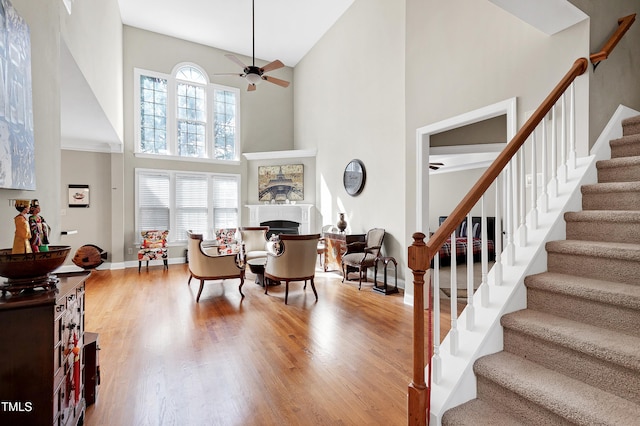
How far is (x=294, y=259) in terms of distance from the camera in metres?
4.42

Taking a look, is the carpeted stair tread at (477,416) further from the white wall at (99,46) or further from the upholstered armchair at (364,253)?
the white wall at (99,46)

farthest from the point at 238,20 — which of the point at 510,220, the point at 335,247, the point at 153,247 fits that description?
the point at 510,220

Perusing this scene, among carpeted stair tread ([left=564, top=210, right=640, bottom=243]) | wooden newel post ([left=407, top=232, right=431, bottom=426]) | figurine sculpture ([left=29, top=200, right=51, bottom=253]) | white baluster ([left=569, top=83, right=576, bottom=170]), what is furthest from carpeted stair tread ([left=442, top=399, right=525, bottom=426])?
figurine sculpture ([left=29, top=200, right=51, bottom=253])

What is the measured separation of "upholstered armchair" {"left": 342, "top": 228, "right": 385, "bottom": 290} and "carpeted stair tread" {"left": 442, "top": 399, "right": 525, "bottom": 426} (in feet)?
11.2

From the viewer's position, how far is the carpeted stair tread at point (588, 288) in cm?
154

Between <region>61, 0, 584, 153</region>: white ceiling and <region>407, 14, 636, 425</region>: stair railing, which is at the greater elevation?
<region>61, 0, 584, 153</region>: white ceiling

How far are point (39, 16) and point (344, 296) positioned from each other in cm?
424

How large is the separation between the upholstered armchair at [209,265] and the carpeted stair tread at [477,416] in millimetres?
3564

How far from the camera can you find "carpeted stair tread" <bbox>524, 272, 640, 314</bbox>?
154 cm

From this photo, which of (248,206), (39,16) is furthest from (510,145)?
(248,206)

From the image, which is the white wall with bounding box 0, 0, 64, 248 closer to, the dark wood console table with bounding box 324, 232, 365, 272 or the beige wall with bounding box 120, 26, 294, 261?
the dark wood console table with bounding box 324, 232, 365, 272

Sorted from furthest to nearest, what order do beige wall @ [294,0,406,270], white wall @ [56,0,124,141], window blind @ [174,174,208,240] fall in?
window blind @ [174,174,208,240]
beige wall @ [294,0,406,270]
white wall @ [56,0,124,141]

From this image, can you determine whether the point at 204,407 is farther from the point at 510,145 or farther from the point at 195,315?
the point at 510,145

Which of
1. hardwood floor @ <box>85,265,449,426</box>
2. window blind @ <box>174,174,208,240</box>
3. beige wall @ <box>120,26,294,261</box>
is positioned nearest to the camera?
hardwood floor @ <box>85,265,449,426</box>
